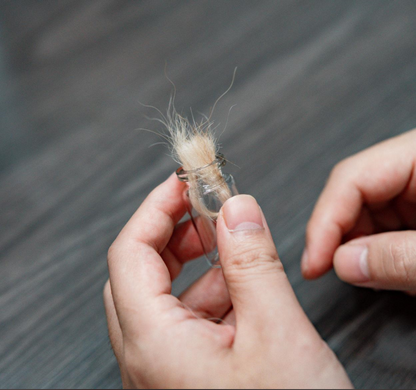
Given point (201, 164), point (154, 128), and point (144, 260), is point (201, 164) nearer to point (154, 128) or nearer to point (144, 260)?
point (144, 260)

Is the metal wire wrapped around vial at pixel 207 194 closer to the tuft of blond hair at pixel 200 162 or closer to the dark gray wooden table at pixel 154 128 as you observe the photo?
the tuft of blond hair at pixel 200 162

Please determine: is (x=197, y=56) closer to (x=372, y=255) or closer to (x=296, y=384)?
(x=372, y=255)

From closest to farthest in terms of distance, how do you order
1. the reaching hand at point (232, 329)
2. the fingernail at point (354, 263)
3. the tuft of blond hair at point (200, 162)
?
1. the reaching hand at point (232, 329)
2. the tuft of blond hair at point (200, 162)
3. the fingernail at point (354, 263)

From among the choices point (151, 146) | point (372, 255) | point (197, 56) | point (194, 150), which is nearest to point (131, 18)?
point (197, 56)

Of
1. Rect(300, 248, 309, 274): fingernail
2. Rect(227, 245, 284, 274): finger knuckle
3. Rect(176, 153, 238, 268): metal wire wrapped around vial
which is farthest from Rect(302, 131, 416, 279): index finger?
Rect(227, 245, 284, 274): finger knuckle

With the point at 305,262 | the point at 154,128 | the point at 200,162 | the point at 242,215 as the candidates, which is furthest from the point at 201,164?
the point at 154,128

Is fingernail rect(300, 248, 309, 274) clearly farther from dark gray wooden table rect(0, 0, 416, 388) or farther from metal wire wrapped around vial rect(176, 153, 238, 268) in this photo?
metal wire wrapped around vial rect(176, 153, 238, 268)

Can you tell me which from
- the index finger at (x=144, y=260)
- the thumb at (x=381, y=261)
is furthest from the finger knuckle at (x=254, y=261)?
the thumb at (x=381, y=261)
